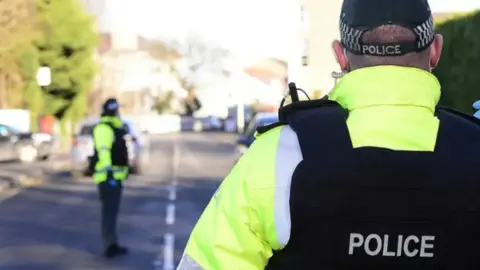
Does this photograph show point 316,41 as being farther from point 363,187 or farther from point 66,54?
point 363,187

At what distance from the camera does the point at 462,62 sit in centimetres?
1823

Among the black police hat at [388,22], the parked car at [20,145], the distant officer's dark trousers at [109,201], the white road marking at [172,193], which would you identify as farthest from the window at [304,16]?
the black police hat at [388,22]

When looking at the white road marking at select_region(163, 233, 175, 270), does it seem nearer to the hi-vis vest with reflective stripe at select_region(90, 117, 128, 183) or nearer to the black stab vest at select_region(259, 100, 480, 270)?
the hi-vis vest with reflective stripe at select_region(90, 117, 128, 183)

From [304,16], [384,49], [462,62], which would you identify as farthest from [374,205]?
[304,16]

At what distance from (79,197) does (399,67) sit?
1701 cm

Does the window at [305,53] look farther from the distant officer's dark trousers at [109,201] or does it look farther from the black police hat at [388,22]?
the black police hat at [388,22]

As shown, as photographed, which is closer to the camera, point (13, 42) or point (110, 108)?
point (110, 108)

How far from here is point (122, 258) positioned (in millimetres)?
10914

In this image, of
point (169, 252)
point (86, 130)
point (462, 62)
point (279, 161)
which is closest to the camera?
point (279, 161)

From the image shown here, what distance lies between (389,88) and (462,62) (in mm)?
16528

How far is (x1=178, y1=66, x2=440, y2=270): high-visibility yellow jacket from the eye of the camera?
2135mm

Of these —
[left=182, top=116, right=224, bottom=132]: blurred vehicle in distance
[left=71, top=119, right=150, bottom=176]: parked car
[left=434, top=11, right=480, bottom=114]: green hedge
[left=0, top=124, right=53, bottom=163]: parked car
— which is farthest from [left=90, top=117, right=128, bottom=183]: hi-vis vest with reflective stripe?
[left=182, top=116, right=224, bottom=132]: blurred vehicle in distance

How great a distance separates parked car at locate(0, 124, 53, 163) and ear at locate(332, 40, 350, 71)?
1141 inches

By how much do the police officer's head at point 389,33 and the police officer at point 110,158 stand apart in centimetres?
827
